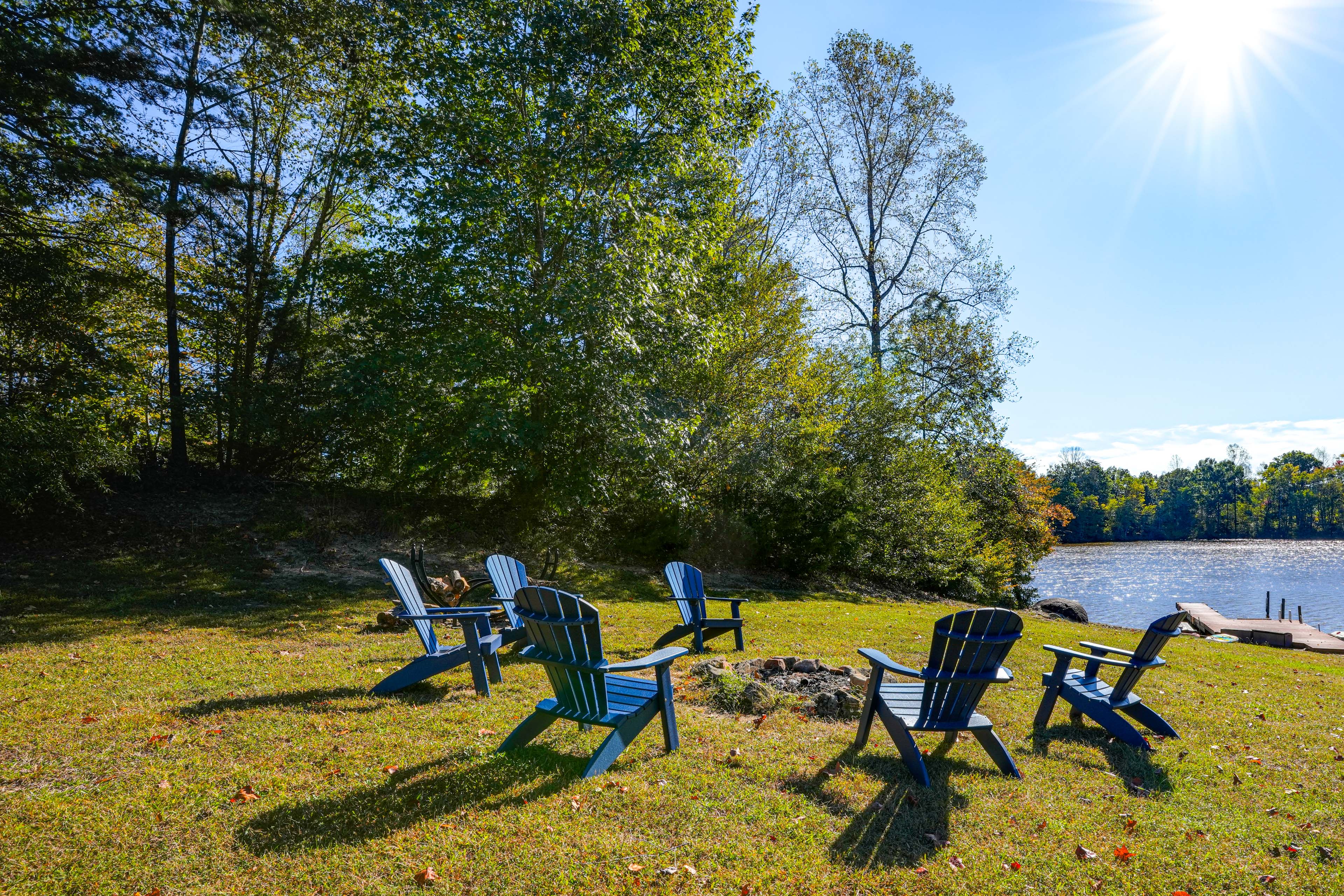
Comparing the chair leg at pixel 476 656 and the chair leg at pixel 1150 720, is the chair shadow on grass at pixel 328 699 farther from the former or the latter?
the chair leg at pixel 1150 720

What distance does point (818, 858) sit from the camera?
10.1 feet

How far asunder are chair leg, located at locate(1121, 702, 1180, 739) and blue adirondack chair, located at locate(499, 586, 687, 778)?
353cm

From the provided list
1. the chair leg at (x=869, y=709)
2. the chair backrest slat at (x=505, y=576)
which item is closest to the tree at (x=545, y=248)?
the chair backrest slat at (x=505, y=576)

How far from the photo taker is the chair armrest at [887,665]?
4.07 meters

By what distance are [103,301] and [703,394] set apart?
11.5 metres

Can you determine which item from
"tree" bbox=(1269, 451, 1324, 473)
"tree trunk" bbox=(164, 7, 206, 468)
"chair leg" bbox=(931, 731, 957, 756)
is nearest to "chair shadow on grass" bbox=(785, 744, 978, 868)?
"chair leg" bbox=(931, 731, 957, 756)

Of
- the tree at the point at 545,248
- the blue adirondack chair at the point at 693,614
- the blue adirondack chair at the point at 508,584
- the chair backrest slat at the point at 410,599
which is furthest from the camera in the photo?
the tree at the point at 545,248

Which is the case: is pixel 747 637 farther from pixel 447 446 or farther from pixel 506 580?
pixel 447 446

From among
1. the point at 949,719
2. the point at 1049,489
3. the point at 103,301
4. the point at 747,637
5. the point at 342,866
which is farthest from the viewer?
the point at 1049,489

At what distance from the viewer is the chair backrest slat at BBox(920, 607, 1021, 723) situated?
13.4 feet

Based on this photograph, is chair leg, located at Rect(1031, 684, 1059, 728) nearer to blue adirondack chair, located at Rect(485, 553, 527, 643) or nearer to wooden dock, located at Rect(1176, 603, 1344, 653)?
blue adirondack chair, located at Rect(485, 553, 527, 643)

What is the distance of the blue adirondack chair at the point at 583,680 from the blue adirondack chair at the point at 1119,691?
2941 millimetres

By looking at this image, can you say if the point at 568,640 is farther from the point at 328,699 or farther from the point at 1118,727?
the point at 1118,727

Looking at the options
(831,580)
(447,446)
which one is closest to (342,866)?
(447,446)
